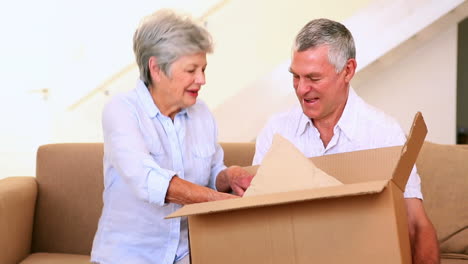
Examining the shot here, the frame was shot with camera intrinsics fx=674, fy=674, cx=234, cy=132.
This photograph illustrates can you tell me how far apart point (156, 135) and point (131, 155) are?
0.16 metres

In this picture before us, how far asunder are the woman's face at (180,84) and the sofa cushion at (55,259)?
2.63 feet

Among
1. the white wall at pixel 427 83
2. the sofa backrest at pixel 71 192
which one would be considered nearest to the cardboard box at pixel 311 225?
the sofa backrest at pixel 71 192

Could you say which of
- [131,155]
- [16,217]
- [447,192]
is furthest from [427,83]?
[131,155]

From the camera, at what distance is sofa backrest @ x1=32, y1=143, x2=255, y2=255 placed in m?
2.53

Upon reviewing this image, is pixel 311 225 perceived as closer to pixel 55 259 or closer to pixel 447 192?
pixel 447 192

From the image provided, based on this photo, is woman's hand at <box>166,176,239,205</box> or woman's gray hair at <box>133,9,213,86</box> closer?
woman's hand at <box>166,176,239,205</box>

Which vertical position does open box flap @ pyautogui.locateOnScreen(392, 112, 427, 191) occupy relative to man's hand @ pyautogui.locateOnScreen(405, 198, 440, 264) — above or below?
above

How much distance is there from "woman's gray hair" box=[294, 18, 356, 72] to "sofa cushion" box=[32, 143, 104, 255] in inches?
41.6

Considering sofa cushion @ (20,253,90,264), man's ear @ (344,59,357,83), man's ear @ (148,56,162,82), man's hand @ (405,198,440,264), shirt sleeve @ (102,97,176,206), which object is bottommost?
sofa cushion @ (20,253,90,264)

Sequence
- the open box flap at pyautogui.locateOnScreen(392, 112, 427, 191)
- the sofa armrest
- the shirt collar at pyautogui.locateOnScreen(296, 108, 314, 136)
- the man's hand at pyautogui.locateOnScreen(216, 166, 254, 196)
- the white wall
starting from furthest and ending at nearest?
the white wall < the sofa armrest < the shirt collar at pyautogui.locateOnScreen(296, 108, 314, 136) < the man's hand at pyautogui.locateOnScreen(216, 166, 254, 196) < the open box flap at pyautogui.locateOnScreen(392, 112, 427, 191)

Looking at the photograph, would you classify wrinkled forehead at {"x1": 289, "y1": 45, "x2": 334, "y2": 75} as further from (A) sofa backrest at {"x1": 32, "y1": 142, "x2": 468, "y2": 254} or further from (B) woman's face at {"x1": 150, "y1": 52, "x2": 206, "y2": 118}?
(A) sofa backrest at {"x1": 32, "y1": 142, "x2": 468, "y2": 254}

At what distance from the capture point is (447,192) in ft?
7.80

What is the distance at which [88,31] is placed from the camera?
13.4 ft

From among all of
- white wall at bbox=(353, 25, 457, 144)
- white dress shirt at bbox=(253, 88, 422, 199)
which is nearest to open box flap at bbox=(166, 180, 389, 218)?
white dress shirt at bbox=(253, 88, 422, 199)
